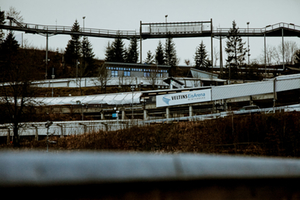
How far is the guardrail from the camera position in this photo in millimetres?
1201

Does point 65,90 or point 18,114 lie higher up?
point 65,90

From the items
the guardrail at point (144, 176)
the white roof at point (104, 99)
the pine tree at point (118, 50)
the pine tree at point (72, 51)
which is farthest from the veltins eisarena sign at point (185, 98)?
the pine tree at point (72, 51)

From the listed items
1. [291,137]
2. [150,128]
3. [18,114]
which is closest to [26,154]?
[291,137]

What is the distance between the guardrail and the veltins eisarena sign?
32.9 metres

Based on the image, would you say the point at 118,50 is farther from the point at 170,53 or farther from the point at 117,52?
the point at 170,53

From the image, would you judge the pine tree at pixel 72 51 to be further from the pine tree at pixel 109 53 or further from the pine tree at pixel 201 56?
the pine tree at pixel 201 56

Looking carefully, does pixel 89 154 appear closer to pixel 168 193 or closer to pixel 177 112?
pixel 168 193

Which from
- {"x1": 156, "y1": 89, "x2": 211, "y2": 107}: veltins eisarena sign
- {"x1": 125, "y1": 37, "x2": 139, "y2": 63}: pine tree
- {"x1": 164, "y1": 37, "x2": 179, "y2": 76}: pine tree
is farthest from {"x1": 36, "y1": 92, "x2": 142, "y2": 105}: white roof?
{"x1": 164, "y1": 37, "x2": 179, "y2": 76}: pine tree

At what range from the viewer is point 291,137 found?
20.9 meters

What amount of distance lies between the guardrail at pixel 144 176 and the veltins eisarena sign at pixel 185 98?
3285cm

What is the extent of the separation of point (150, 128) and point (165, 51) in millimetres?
65785

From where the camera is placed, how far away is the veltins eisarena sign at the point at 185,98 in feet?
112

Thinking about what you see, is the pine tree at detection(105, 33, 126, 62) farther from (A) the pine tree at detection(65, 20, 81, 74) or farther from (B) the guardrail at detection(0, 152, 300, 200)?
(B) the guardrail at detection(0, 152, 300, 200)

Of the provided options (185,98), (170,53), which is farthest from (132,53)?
(185,98)
